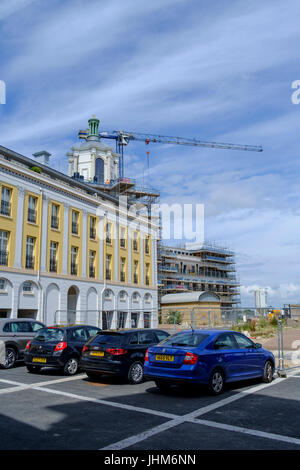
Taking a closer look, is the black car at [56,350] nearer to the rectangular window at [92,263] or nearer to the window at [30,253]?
the window at [30,253]

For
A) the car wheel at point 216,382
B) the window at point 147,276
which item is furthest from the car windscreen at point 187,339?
the window at point 147,276

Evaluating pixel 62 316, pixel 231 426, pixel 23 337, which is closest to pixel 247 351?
pixel 231 426

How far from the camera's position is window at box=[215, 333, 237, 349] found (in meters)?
10.3

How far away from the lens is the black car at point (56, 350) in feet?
42.9

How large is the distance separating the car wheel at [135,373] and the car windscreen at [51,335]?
2.96m

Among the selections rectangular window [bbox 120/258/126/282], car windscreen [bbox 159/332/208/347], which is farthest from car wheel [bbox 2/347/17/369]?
rectangular window [bbox 120/258/126/282]

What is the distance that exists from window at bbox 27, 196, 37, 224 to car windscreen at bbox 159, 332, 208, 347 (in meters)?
23.7

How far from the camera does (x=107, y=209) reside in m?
41.4

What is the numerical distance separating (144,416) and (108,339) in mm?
4444

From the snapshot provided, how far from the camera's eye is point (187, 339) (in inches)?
413

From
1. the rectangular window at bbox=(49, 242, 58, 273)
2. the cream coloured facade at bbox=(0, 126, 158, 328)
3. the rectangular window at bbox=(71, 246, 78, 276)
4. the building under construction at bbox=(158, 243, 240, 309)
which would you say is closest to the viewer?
the cream coloured facade at bbox=(0, 126, 158, 328)

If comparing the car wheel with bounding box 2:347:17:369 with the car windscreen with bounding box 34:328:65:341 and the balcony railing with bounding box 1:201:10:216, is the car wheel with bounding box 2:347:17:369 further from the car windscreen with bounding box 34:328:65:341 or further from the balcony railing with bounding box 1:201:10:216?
the balcony railing with bounding box 1:201:10:216

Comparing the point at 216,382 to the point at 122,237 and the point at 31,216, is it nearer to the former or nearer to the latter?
the point at 31,216

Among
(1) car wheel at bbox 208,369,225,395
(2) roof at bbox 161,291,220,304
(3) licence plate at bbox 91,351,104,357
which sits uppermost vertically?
(2) roof at bbox 161,291,220,304
